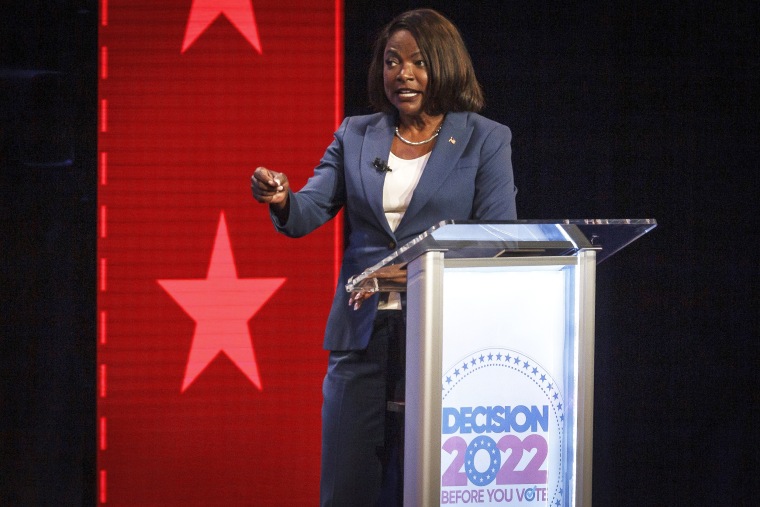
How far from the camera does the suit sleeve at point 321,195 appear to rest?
6.33ft

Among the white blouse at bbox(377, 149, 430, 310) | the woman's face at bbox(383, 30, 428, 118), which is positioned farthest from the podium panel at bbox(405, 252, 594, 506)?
the woman's face at bbox(383, 30, 428, 118)

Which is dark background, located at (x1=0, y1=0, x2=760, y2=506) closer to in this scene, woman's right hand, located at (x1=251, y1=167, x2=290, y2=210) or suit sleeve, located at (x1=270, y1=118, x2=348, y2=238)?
suit sleeve, located at (x1=270, y1=118, x2=348, y2=238)

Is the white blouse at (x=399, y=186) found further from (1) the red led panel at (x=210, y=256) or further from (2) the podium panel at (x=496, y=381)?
(1) the red led panel at (x=210, y=256)

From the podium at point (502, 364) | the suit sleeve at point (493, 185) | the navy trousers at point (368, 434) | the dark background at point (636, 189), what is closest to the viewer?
the podium at point (502, 364)

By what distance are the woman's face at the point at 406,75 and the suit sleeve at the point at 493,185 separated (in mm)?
179

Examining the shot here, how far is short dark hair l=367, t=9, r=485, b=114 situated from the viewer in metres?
2.03

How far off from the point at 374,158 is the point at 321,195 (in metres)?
0.15

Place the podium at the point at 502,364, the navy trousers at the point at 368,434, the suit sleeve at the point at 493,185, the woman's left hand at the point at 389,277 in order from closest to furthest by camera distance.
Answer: the podium at the point at 502,364
the woman's left hand at the point at 389,277
the navy trousers at the point at 368,434
the suit sleeve at the point at 493,185

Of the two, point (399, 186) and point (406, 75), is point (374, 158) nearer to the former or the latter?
point (399, 186)

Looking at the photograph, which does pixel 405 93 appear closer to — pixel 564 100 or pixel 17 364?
pixel 564 100

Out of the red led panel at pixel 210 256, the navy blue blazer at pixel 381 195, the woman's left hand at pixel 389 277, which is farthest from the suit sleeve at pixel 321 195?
the red led panel at pixel 210 256

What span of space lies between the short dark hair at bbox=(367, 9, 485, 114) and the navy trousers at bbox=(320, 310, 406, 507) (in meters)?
0.51

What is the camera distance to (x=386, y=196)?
6.48 ft

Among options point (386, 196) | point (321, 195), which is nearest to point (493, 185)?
point (386, 196)
